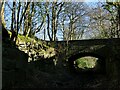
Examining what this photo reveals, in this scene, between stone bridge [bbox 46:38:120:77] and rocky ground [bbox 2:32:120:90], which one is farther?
stone bridge [bbox 46:38:120:77]

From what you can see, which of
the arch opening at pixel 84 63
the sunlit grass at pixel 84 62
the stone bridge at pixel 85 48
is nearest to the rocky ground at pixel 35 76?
the stone bridge at pixel 85 48

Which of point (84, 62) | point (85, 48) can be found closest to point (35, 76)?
point (85, 48)

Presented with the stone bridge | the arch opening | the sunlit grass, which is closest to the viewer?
the stone bridge

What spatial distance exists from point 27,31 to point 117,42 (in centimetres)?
598

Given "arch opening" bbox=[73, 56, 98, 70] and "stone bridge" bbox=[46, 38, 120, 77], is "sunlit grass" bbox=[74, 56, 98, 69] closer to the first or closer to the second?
"arch opening" bbox=[73, 56, 98, 70]

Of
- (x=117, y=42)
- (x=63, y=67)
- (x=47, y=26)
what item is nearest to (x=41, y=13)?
(x=47, y=26)

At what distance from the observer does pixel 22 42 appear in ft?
45.0

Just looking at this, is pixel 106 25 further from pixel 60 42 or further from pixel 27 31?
pixel 27 31

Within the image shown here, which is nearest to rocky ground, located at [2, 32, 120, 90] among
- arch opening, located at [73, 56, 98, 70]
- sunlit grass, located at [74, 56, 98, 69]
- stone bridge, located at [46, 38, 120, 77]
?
stone bridge, located at [46, 38, 120, 77]

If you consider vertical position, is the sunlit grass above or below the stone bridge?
below

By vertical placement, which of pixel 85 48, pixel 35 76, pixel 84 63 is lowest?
pixel 84 63

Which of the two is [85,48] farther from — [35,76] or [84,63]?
[84,63]

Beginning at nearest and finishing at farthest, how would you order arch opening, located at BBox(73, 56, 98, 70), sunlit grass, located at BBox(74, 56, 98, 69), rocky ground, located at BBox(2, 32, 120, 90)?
rocky ground, located at BBox(2, 32, 120, 90)
arch opening, located at BBox(73, 56, 98, 70)
sunlit grass, located at BBox(74, 56, 98, 69)

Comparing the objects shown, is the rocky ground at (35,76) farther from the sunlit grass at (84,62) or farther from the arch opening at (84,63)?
the sunlit grass at (84,62)
